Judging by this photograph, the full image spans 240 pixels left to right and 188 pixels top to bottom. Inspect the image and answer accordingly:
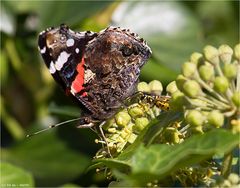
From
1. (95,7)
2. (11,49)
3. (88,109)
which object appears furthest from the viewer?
(11,49)

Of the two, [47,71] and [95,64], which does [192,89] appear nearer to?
[95,64]

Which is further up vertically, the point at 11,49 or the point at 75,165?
the point at 11,49

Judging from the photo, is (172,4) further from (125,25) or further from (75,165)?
(75,165)

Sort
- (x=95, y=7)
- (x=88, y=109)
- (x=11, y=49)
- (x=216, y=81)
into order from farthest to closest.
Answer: (x=11, y=49) → (x=95, y=7) → (x=88, y=109) → (x=216, y=81)

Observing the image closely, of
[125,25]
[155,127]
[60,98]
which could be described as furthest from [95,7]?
[155,127]

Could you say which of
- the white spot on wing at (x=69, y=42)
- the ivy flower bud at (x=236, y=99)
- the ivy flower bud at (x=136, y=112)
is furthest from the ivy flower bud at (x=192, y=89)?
the white spot on wing at (x=69, y=42)

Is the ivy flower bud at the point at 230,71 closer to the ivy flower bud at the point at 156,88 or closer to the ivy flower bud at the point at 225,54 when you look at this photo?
the ivy flower bud at the point at 225,54

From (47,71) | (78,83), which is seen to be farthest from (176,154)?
(47,71)

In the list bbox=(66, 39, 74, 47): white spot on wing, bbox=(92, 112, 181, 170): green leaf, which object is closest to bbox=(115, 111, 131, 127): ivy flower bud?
bbox=(92, 112, 181, 170): green leaf
